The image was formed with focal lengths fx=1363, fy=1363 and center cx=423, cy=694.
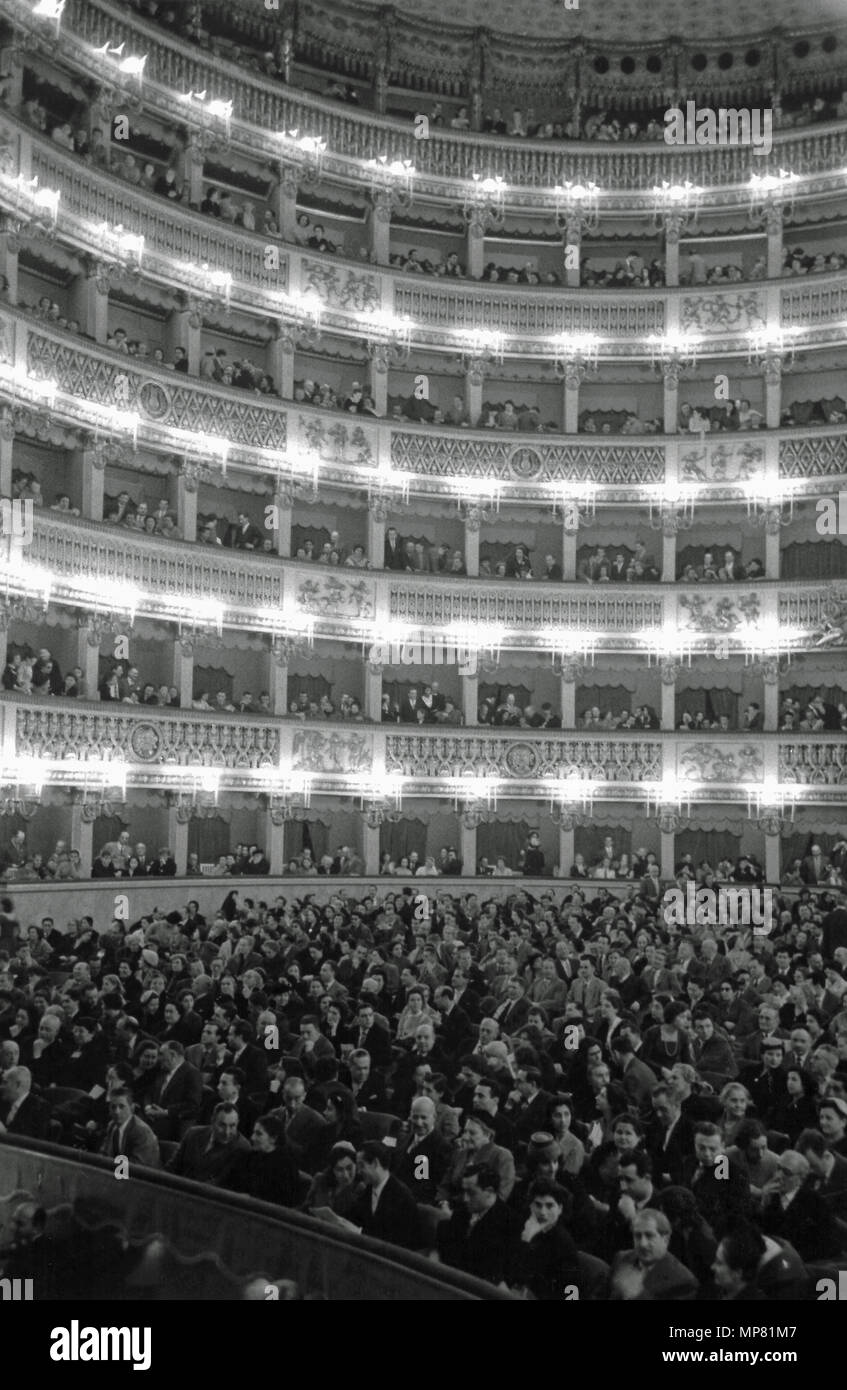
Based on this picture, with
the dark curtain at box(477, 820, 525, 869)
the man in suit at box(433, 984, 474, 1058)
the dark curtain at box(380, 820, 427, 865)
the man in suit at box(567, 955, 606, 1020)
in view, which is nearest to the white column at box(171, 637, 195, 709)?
the dark curtain at box(380, 820, 427, 865)

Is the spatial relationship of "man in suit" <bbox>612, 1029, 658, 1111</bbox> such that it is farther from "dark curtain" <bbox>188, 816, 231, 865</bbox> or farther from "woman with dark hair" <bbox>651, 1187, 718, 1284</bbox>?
"dark curtain" <bbox>188, 816, 231, 865</bbox>

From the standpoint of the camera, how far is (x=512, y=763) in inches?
1815

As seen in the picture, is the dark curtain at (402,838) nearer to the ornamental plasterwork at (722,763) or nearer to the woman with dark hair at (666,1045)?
the ornamental plasterwork at (722,763)

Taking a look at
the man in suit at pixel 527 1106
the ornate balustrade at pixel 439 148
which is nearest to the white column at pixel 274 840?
the ornate balustrade at pixel 439 148

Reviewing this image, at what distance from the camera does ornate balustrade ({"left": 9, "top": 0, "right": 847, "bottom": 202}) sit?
139 ft

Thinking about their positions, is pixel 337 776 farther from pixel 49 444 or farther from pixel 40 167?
pixel 40 167

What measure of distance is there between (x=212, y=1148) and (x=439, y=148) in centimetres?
4371

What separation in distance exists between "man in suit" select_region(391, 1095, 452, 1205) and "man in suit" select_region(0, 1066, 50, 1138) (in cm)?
354

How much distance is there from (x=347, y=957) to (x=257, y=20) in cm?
3743

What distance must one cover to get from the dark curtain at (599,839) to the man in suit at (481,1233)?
1490 inches

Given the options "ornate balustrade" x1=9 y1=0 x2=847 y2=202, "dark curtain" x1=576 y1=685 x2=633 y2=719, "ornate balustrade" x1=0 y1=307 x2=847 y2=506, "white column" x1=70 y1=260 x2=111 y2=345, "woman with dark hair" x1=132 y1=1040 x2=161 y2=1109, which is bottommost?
"woman with dark hair" x1=132 y1=1040 x2=161 y2=1109

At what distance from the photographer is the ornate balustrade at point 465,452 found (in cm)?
4244

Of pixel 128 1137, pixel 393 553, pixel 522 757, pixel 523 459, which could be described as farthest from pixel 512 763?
pixel 128 1137
